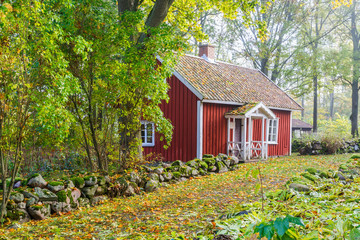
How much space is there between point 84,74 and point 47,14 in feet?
8.42

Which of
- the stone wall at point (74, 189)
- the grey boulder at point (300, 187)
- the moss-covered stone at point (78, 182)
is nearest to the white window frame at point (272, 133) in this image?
the stone wall at point (74, 189)

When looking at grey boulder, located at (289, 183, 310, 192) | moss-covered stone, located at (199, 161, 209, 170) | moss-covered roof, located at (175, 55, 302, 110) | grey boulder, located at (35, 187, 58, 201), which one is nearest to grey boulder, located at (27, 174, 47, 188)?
grey boulder, located at (35, 187, 58, 201)

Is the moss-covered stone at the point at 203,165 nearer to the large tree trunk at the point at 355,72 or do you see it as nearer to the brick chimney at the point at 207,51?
the brick chimney at the point at 207,51

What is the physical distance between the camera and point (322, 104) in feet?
238

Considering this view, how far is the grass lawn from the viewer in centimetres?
567

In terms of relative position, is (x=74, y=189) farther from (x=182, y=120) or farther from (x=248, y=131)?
(x=248, y=131)

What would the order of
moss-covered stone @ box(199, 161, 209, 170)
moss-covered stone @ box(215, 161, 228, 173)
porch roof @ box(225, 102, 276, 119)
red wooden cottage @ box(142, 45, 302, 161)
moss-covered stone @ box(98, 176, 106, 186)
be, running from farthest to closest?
porch roof @ box(225, 102, 276, 119), red wooden cottage @ box(142, 45, 302, 161), moss-covered stone @ box(215, 161, 228, 173), moss-covered stone @ box(199, 161, 209, 170), moss-covered stone @ box(98, 176, 106, 186)

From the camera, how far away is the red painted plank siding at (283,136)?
70.7ft

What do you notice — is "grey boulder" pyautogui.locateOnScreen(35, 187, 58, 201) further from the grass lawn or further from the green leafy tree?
the green leafy tree

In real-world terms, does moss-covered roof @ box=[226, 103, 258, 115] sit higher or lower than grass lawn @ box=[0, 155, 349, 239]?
higher

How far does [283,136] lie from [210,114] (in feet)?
27.4

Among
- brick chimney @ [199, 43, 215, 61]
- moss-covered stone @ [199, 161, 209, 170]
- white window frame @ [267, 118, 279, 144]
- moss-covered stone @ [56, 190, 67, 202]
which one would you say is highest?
brick chimney @ [199, 43, 215, 61]

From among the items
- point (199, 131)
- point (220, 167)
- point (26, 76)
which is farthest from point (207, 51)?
point (26, 76)

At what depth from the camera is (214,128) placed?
1655cm
